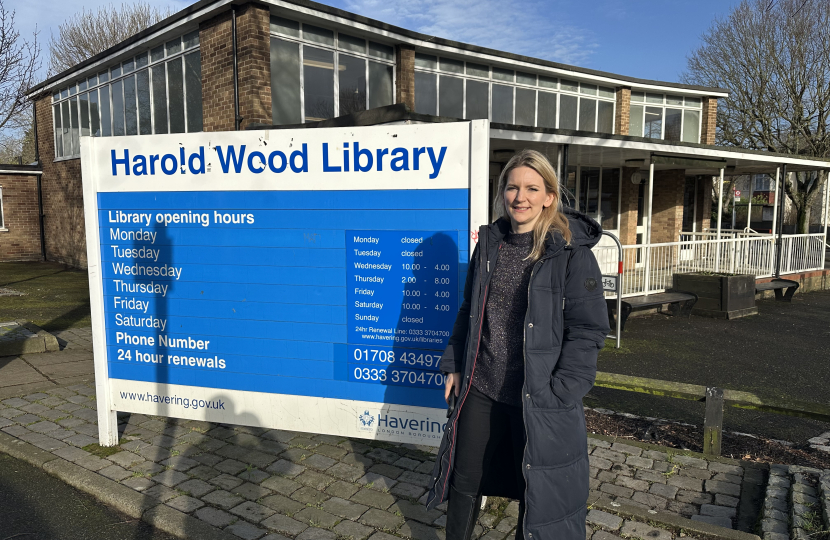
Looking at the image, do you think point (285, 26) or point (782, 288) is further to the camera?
point (782, 288)

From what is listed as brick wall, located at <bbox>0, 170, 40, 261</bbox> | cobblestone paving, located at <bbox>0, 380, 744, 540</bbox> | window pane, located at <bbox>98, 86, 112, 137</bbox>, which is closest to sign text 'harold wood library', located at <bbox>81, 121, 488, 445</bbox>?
cobblestone paving, located at <bbox>0, 380, 744, 540</bbox>

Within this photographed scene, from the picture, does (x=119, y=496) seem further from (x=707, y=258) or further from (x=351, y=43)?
(x=707, y=258)

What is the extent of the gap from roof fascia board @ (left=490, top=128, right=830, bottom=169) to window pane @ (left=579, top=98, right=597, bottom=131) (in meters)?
4.99

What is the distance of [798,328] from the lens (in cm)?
1020

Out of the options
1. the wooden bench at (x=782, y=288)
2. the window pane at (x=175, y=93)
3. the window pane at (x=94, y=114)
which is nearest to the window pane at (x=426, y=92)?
the window pane at (x=175, y=93)

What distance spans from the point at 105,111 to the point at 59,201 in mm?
5108

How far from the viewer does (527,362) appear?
2.37 metres

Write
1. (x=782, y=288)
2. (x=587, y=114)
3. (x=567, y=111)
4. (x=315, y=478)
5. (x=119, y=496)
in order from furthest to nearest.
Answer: (x=587, y=114) < (x=567, y=111) < (x=782, y=288) < (x=315, y=478) < (x=119, y=496)

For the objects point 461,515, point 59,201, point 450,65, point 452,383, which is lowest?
point 461,515

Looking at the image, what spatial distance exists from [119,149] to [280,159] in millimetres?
1265

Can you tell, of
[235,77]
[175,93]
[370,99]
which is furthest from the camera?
[370,99]

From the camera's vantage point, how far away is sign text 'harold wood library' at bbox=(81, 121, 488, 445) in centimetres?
346

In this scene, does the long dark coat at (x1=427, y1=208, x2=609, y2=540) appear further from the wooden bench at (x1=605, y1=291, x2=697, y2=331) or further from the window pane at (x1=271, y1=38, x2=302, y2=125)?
the window pane at (x1=271, y1=38, x2=302, y2=125)

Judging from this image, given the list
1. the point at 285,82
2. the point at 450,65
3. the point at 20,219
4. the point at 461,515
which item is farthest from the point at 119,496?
the point at 20,219
